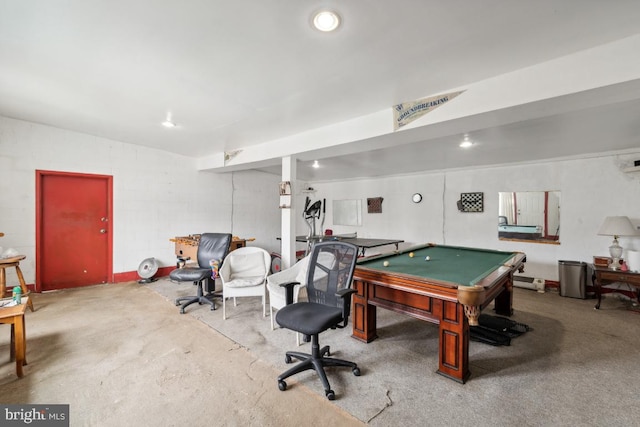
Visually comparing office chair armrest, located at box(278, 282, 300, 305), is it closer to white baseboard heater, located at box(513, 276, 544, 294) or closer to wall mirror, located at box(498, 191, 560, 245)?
white baseboard heater, located at box(513, 276, 544, 294)

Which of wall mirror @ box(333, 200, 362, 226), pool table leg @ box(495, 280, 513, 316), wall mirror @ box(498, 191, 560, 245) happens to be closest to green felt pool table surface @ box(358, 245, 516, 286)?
pool table leg @ box(495, 280, 513, 316)

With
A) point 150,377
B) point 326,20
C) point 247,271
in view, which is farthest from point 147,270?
point 326,20

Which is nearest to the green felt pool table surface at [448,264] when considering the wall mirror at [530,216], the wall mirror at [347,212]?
the wall mirror at [530,216]

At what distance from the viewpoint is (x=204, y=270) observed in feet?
11.6

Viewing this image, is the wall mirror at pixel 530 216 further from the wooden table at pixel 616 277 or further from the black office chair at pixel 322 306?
the black office chair at pixel 322 306

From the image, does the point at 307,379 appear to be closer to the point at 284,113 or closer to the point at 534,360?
the point at 534,360

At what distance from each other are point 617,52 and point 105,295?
633 centimetres

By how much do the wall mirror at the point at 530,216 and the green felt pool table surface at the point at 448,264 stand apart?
75.6 inches

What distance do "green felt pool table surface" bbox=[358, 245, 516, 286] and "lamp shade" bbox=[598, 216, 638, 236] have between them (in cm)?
174

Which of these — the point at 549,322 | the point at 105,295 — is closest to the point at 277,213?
the point at 105,295

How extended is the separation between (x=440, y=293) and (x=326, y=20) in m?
2.07

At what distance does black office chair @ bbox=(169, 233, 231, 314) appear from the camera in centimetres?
347

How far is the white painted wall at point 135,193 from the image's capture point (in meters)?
3.94

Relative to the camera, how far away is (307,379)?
6.73 ft
